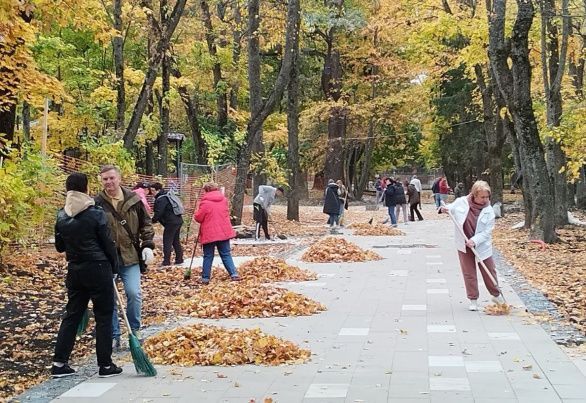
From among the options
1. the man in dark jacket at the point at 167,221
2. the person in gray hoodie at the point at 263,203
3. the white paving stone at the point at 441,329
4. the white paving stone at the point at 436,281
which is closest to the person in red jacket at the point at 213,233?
the man in dark jacket at the point at 167,221

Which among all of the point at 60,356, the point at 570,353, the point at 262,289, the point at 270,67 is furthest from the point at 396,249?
the point at 270,67

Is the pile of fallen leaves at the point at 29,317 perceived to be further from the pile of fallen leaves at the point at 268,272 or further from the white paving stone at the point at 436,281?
the white paving stone at the point at 436,281

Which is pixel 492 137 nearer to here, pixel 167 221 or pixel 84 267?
pixel 167 221

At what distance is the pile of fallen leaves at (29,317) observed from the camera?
7.11 meters

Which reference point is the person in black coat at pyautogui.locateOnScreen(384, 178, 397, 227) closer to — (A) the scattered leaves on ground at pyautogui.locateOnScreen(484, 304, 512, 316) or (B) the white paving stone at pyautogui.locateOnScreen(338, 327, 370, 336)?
(A) the scattered leaves on ground at pyautogui.locateOnScreen(484, 304, 512, 316)

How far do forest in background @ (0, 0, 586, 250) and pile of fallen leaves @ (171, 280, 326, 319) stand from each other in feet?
10.8

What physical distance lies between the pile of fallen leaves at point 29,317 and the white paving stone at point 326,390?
2360 mm

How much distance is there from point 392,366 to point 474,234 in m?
3.43

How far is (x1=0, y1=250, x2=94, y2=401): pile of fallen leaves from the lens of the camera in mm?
7109

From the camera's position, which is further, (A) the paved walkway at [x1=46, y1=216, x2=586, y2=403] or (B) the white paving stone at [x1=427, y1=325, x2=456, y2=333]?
(B) the white paving stone at [x1=427, y1=325, x2=456, y2=333]

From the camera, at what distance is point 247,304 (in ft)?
33.2

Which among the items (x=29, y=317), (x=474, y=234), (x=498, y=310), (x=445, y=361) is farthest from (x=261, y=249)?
(x=445, y=361)

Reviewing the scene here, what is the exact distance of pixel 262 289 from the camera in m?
10.9

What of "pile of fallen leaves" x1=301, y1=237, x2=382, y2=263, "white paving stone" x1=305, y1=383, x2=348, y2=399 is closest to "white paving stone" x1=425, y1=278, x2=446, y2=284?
"pile of fallen leaves" x1=301, y1=237, x2=382, y2=263
